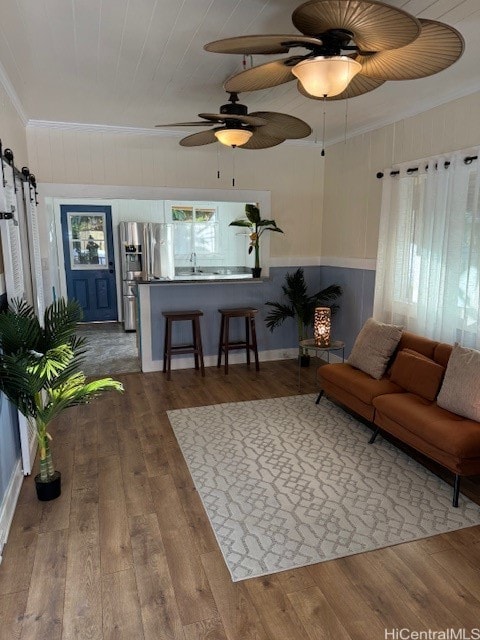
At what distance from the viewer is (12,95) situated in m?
3.34

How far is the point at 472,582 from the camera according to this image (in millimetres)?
1961

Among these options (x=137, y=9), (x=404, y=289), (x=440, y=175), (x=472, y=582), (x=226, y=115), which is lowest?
(x=472, y=582)

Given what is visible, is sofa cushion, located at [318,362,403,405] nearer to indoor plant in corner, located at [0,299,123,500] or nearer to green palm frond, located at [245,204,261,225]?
indoor plant in corner, located at [0,299,123,500]

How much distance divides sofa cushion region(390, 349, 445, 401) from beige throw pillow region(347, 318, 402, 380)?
Answer: 0.34 feet

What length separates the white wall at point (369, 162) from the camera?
11.2 feet

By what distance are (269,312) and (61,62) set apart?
346 centimetres

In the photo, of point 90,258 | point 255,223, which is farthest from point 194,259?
point 255,223

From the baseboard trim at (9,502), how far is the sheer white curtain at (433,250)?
3.27 m

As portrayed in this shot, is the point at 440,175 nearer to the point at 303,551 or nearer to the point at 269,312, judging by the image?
the point at 269,312

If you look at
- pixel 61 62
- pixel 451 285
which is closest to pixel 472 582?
pixel 451 285

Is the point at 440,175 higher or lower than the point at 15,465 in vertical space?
higher

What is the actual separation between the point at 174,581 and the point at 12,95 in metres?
3.55

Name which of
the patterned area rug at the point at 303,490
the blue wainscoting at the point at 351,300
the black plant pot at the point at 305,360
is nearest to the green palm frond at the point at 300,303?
the blue wainscoting at the point at 351,300

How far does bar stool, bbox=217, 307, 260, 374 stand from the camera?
498 cm
